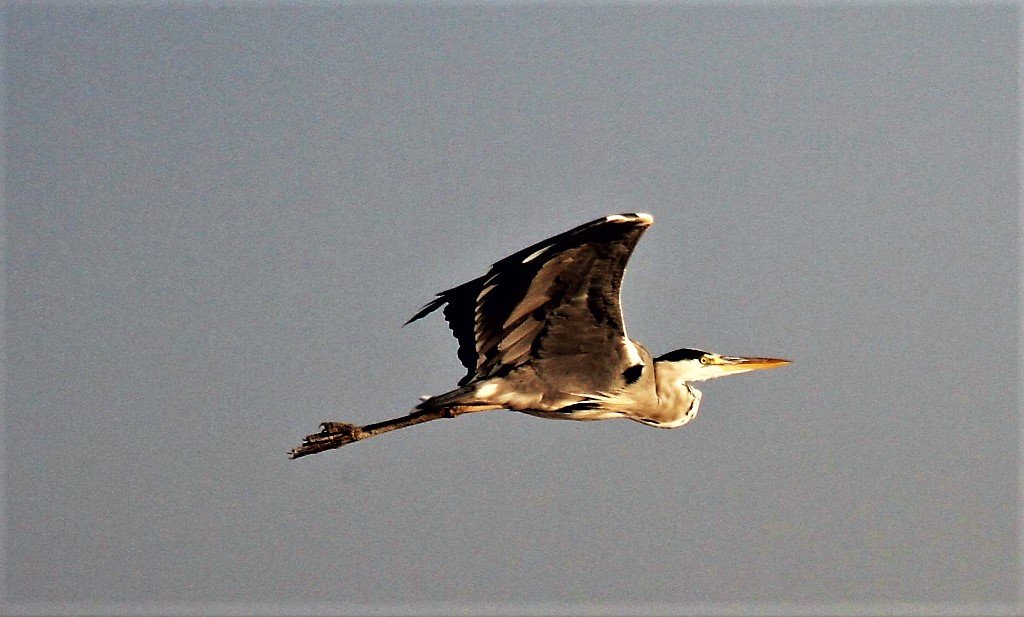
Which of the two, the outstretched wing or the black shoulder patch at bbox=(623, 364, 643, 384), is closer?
the outstretched wing

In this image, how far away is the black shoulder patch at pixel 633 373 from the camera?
10.3m

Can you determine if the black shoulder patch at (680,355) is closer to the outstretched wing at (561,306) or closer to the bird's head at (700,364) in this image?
the bird's head at (700,364)

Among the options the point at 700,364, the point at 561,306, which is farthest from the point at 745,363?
the point at 561,306

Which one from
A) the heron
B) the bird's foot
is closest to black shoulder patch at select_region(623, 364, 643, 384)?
the heron

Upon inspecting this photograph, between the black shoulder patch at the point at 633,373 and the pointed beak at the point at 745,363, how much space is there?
49.5 inches

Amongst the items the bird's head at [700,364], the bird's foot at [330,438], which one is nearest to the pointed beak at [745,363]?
the bird's head at [700,364]

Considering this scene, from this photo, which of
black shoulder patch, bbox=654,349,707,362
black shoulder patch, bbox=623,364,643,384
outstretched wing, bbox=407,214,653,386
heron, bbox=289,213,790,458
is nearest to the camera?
outstretched wing, bbox=407,214,653,386

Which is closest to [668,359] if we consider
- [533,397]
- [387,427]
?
[533,397]

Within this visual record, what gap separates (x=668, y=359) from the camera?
11.0m

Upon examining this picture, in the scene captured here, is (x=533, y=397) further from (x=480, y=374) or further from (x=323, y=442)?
(x=323, y=442)

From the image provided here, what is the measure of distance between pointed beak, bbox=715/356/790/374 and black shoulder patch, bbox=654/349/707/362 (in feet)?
0.96

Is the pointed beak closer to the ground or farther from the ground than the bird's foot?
farther from the ground

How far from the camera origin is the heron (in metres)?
9.24

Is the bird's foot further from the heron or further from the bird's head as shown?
the bird's head
